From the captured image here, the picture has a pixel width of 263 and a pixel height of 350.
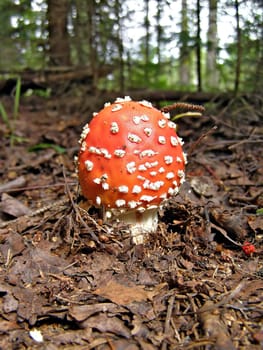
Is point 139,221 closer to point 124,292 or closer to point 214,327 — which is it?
point 124,292

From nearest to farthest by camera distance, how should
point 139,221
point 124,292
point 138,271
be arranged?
point 124,292 < point 138,271 < point 139,221

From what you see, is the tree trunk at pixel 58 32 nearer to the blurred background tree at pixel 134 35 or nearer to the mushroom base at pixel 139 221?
the blurred background tree at pixel 134 35

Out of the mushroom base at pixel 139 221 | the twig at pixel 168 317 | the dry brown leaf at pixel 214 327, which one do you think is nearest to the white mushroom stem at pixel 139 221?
the mushroom base at pixel 139 221

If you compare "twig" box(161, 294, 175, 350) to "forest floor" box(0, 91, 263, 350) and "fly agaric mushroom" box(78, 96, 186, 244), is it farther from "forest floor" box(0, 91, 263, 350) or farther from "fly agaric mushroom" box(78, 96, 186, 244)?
"fly agaric mushroom" box(78, 96, 186, 244)

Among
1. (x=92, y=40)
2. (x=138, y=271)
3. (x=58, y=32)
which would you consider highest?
(x=58, y=32)

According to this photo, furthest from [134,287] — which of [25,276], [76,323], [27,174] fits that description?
[27,174]

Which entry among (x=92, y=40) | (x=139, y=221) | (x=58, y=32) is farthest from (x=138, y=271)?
(x=58, y=32)
